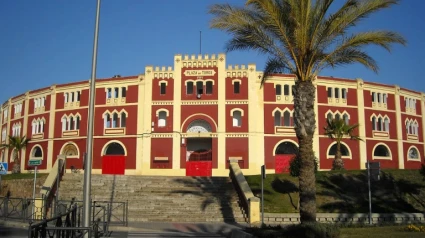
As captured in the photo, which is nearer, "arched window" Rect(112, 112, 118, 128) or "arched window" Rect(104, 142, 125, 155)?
"arched window" Rect(104, 142, 125, 155)

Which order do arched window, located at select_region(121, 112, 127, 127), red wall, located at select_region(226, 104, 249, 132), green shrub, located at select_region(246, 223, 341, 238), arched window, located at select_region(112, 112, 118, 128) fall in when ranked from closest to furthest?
green shrub, located at select_region(246, 223, 341, 238) < red wall, located at select_region(226, 104, 249, 132) < arched window, located at select_region(121, 112, 127, 127) < arched window, located at select_region(112, 112, 118, 128)

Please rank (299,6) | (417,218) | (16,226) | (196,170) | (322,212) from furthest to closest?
(196,170)
(322,212)
(417,218)
(16,226)
(299,6)

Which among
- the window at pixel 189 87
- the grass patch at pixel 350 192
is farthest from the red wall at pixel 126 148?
the grass patch at pixel 350 192

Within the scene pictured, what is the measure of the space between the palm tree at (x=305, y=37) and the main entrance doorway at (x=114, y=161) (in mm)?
28690

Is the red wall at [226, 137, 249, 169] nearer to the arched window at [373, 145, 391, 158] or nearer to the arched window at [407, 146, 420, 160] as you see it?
the arched window at [373, 145, 391, 158]

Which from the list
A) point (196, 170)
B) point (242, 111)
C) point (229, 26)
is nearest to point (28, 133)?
point (196, 170)

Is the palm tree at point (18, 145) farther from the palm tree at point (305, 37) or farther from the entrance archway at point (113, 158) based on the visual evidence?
the palm tree at point (305, 37)

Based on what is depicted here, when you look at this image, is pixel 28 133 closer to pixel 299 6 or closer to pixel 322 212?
pixel 322 212

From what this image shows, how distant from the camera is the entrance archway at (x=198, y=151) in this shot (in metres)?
42.6

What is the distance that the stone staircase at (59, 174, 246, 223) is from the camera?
26.0m

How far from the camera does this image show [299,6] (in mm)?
16953

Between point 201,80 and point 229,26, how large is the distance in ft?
86.3

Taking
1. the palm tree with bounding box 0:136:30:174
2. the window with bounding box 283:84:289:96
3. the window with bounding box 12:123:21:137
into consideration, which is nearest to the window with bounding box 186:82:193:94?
the window with bounding box 283:84:289:96

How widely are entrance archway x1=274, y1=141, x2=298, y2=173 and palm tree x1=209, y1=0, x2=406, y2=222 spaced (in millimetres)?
25426
